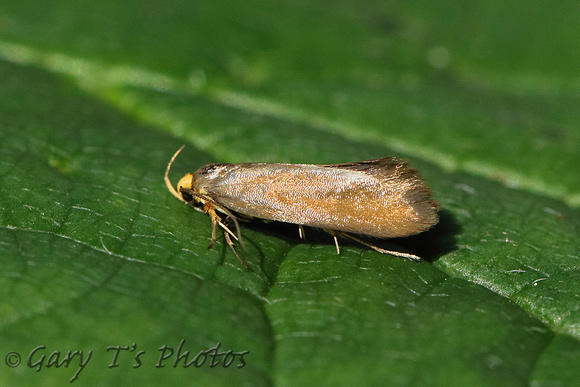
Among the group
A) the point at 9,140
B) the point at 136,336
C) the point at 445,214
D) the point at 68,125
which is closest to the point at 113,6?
the point at 68,125

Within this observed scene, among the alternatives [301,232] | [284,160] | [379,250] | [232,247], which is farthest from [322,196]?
[284,160]

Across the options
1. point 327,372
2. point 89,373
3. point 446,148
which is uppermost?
A: point 446,148

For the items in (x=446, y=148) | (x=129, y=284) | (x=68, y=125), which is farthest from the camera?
(x=446, y=148)

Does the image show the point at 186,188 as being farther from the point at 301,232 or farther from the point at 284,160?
the point at 284,160

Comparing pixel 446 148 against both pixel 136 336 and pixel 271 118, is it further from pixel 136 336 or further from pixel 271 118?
pixel 136 336

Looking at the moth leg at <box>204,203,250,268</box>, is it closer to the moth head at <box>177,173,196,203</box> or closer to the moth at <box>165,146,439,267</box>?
the moth at <box>165,146,439,267</box>

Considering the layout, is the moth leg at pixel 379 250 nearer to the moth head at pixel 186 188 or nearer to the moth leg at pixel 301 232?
the moth leg at pixel 301 232

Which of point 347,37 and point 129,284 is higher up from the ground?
point 347,37

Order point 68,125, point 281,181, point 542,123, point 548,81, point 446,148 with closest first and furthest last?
point 281,181 → point 68,125 → point 446,148 → point 542,123 → point 548,81
